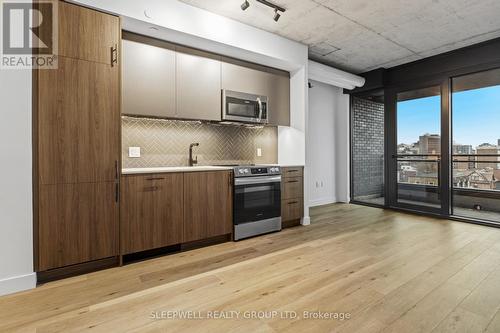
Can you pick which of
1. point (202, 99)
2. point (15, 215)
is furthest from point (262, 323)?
point (202, 99)

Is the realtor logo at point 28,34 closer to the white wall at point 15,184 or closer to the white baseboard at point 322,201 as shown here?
the white wall at point 15,184

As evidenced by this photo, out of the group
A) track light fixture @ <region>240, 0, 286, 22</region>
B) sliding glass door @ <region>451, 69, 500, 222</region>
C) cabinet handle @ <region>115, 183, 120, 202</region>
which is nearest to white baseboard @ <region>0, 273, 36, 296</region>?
cabinet handle @ <region>115, 183, 120, 202</region>

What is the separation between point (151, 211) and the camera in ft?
9.07

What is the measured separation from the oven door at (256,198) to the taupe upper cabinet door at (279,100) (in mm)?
986

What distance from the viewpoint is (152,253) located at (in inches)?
115

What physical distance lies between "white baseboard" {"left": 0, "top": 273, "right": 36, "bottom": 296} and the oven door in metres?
2.06

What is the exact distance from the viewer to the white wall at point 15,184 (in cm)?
207

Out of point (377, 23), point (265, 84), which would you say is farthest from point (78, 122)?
point (377, 23)

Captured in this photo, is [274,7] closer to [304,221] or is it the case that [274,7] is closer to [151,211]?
[151,211]

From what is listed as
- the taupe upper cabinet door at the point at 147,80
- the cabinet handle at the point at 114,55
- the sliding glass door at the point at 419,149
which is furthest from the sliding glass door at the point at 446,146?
the cabinet handle at the point at 114,55

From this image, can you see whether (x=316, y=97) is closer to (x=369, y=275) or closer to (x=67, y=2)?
(x=369, y=275)

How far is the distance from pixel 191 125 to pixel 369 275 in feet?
9.27

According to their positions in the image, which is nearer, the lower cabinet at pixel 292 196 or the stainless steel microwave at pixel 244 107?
the stainless steel microwave at pixel 244 107

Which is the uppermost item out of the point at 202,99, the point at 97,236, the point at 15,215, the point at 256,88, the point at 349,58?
the point at 349,58
